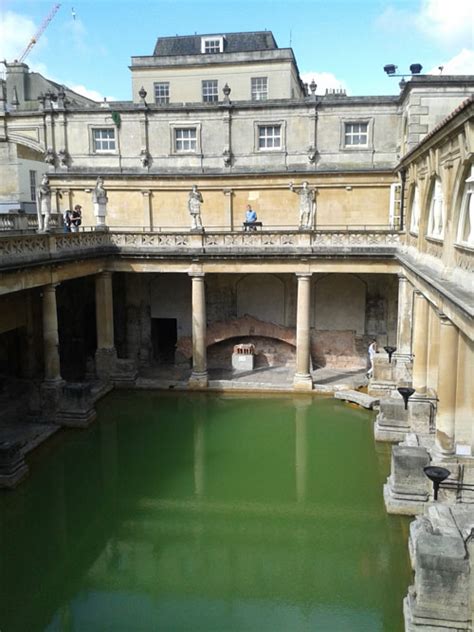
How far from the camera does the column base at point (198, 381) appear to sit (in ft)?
77.6

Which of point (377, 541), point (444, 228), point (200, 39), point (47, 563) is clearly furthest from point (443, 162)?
point (200, 39)

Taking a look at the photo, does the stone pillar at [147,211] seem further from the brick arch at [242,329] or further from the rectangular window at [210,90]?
the rectangular window at [210,90]

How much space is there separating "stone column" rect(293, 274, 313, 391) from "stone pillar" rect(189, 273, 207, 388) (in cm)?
366

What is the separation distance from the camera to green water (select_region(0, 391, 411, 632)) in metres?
10.6

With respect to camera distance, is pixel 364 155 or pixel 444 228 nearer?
pixel 444 228

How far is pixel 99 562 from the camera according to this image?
1216cm

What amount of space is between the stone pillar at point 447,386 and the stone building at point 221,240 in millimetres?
6404

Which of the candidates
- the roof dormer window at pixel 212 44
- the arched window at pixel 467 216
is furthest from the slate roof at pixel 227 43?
the arched window at pixel 467 216

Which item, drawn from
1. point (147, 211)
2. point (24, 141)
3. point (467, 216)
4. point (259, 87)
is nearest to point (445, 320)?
point (467, 216)

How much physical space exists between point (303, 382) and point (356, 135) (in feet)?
36.7

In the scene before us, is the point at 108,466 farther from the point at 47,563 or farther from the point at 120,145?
the point at 120,145

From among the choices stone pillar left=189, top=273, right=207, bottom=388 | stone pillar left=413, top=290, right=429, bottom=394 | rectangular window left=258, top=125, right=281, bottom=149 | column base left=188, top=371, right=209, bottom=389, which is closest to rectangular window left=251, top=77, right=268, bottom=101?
rectangular window left=258, top=125, right=281, bottom=149

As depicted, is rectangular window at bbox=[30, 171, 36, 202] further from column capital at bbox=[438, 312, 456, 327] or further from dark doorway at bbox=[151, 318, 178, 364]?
column capital at bbox=[438, 312, 456, 327]

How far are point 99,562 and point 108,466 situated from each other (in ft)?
15.5
